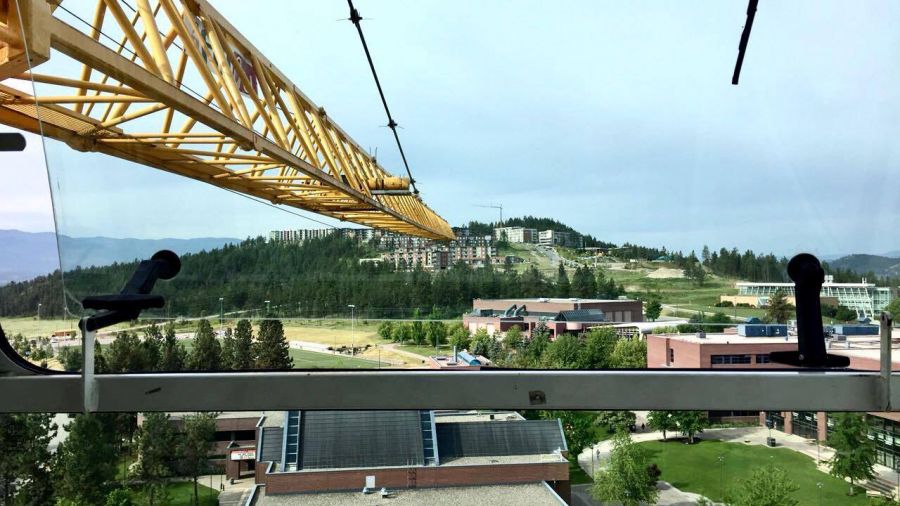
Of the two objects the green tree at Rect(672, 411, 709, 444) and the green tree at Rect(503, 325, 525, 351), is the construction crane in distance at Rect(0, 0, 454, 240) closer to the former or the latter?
the green tree at Rect(503, 325, 525, 351)

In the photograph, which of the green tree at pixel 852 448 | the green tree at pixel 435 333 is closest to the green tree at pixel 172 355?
the green tree at pixel 435 333

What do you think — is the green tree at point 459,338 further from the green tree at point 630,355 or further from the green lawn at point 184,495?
the green lawn at point 184,495

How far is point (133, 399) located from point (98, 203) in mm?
454

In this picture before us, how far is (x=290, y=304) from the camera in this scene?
1.50 meters

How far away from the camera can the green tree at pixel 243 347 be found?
1.50m

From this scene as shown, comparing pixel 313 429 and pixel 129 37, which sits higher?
pixel 129 37

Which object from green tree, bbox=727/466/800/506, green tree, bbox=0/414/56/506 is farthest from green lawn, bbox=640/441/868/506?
green tree, bbox=0/414/56/506

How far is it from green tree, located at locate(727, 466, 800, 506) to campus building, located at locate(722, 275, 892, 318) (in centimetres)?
36

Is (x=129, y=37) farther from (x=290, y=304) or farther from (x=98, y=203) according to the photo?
(x=290, y=304)

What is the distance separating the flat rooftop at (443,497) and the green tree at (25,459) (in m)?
0.51

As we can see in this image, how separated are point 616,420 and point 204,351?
982 millimetres

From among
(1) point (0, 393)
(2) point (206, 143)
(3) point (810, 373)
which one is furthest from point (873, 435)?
(2) point (206, 143)

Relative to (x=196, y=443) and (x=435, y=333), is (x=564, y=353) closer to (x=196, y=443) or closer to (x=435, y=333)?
(x=435, y=333)

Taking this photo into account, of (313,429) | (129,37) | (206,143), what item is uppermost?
(129,37)
